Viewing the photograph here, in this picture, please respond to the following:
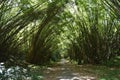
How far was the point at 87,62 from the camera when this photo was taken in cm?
2052

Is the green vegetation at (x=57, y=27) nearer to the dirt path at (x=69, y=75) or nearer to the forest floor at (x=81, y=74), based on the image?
the forest floor at (x=81, y=74)

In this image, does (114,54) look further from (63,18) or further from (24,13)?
(24,13)

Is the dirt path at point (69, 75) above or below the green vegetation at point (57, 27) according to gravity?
below

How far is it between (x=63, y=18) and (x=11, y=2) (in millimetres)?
5692

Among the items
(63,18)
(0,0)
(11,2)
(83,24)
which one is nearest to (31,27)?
(63,18)

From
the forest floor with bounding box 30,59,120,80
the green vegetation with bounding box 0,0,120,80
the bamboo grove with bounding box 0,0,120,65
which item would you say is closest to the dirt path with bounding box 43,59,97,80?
the forest floor with bounding box 30,59,120,80

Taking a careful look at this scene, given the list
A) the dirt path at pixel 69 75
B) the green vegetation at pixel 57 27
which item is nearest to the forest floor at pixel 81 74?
the dirt path at pixel 69 75

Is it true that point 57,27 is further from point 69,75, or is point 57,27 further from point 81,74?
point 69,75

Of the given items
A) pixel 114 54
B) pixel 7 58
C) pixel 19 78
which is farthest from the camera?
pixel 114 54

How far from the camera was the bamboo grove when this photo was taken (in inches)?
490

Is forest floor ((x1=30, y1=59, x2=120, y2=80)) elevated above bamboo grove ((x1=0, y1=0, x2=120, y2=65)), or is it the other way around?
bamboo grove ((x1=0, y1=0, x2=120, y2=65))

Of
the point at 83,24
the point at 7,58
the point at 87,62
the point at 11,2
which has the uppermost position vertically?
the point at 11,2

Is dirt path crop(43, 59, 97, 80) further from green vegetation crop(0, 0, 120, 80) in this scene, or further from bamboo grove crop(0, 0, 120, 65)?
bamboo grove crop(0, 0, 120, 65)

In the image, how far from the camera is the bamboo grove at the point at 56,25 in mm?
12445
